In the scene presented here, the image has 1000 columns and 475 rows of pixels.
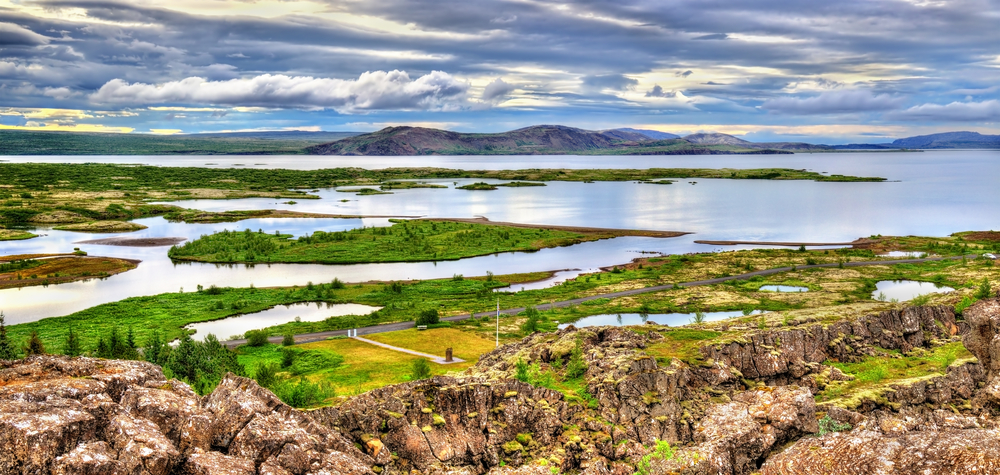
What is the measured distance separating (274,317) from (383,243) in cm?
4724

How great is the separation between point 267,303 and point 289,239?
46.6 metres

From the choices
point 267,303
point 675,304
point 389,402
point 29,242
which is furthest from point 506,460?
point 29,242

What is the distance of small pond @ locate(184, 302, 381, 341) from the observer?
66.0 m

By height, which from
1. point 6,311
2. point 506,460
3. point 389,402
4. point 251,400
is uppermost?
point 251,400

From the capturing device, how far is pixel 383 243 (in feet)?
389

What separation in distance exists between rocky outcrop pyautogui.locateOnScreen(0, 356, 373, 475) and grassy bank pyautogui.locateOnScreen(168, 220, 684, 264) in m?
89.4

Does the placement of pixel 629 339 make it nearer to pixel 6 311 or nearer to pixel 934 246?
pixel 6 311

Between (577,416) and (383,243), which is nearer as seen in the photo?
(577,416)

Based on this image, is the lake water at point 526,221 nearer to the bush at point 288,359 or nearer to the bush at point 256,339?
the bush at point 256,339

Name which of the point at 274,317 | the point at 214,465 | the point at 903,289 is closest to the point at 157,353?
the point at 274,317

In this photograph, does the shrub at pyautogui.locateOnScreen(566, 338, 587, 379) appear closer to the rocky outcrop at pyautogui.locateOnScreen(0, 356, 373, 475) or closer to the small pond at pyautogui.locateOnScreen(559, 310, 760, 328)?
the rocky outcrop at pyautogui.locateOnScreen(0, 356, 373, 475)

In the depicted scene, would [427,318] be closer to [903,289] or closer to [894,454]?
[894,454]

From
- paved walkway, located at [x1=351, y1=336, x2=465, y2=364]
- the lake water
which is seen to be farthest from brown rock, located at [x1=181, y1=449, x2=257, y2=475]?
the lake water

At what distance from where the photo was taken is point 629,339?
1134 inches
